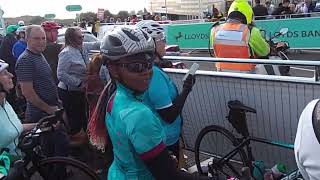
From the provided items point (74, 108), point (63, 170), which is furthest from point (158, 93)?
point (74, 108)

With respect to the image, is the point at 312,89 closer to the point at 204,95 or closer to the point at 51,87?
the point at 204,95

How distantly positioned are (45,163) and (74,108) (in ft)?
6.23

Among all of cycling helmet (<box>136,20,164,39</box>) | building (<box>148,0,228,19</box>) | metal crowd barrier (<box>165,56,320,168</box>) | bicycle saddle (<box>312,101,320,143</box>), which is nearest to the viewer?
bicycle saddle (<box>312,101,320,143</box>)

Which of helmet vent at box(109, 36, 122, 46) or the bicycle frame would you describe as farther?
the bicycle frame

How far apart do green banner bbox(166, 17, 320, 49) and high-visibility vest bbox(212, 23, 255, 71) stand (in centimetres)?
903

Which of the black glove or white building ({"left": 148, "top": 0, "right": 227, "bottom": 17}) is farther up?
white building ({"left": 148, "top": 0, "right": 227, "bottom": 17})

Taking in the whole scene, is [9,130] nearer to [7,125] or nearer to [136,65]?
[7,125]

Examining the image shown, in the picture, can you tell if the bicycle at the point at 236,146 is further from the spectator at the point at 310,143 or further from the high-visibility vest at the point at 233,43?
the spectator at the point at 310,143

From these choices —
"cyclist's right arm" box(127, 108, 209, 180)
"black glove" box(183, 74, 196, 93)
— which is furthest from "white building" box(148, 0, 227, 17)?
"cyclist's right arm" box(127, 108, 209, 180)

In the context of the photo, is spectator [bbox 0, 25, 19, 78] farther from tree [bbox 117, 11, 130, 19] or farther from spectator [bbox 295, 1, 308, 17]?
tree [bbox 117, 11, 130, 19]

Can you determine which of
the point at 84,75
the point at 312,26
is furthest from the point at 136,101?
the point at 312,26

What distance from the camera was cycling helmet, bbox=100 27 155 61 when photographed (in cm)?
196

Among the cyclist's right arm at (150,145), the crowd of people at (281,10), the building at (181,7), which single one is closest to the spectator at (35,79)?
the cyclist's right arm at (150,145)

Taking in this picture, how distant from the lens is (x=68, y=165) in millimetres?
3869
